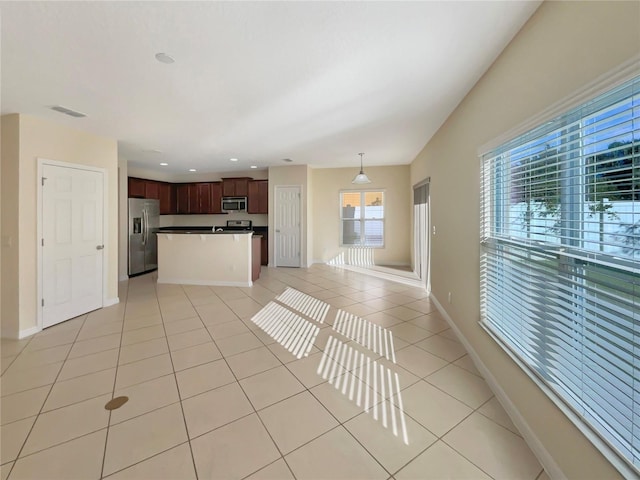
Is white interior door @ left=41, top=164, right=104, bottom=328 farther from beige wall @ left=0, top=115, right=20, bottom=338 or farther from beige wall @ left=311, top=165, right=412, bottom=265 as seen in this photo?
beige wall @ left=311, top=165, right=412, bottom=265

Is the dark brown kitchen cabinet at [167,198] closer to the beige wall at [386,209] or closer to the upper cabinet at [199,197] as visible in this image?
the upper cabinet at [199,197]

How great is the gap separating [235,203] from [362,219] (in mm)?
3559

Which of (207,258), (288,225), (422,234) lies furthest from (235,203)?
(422,234)

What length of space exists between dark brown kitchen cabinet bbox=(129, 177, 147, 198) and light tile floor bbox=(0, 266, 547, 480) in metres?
3.89

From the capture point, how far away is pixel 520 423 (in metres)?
1.75

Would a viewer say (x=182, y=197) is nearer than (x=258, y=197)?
No

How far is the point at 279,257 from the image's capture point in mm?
7328

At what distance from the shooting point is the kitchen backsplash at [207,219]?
7.94m

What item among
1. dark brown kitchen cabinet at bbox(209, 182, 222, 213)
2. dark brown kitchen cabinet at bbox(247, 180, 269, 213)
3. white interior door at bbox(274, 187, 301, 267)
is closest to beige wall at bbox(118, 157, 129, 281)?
dark brown kitchen cabinet at bbox(209, 182, 222, 213)

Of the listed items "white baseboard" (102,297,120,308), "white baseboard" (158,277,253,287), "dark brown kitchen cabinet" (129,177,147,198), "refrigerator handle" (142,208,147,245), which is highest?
"dark brown kitchen cabinet" (129,177,147,198)

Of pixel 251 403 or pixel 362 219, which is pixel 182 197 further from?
pixel 251 403

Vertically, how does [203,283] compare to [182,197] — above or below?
below

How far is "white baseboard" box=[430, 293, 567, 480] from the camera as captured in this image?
1441 millimetres

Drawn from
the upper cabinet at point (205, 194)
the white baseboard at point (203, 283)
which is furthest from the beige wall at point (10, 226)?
the upper cabinet at point (205, 194)
